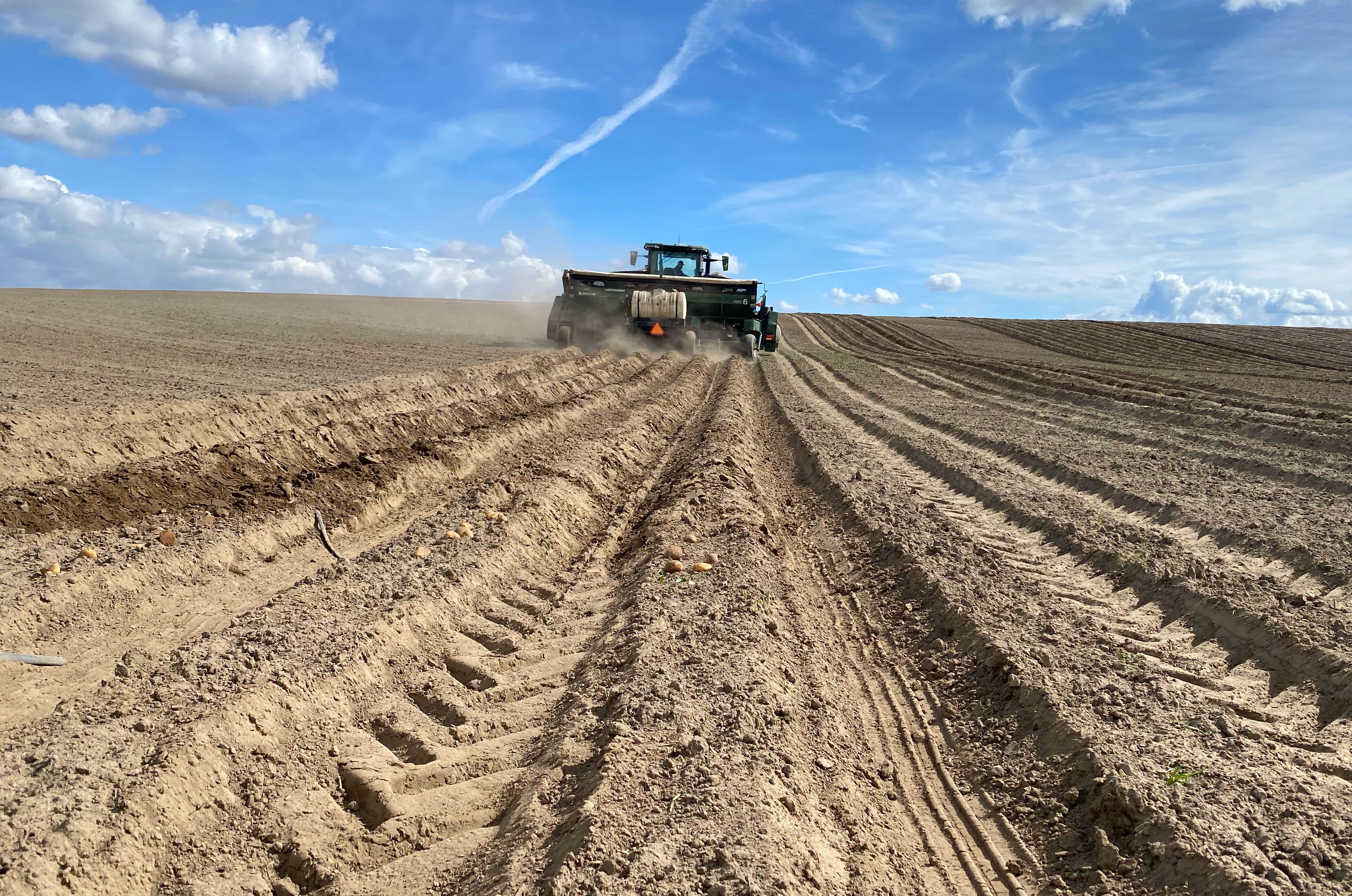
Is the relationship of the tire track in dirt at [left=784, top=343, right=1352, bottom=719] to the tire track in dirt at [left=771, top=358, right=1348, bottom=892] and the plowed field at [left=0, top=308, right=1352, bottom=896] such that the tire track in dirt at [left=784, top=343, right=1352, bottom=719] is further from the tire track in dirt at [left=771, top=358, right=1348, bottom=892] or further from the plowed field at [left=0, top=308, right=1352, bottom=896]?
the tire track in dirt at [left=771, top=358, right=1348, bottom=892]

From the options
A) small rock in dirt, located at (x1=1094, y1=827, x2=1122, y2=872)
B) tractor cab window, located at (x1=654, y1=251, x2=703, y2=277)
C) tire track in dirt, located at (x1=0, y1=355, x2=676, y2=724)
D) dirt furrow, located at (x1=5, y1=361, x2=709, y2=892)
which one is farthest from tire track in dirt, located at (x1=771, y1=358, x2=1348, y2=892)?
tractor cab window, located at (x1=654, y1=251, x2=703, y2=277)

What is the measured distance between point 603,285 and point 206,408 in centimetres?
1248

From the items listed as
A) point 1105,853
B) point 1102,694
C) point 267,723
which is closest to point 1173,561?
point 1102,694

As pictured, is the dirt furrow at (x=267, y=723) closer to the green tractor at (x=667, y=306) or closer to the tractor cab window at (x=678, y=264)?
the green tractor at (x=667, y=306)

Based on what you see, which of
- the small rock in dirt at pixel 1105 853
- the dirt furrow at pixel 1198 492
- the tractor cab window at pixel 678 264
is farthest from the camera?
the tractor cab window at pixel 678 264

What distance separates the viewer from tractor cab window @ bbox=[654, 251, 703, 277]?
2308cm

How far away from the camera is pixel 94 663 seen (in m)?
4.32

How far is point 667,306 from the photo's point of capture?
21.1 meters

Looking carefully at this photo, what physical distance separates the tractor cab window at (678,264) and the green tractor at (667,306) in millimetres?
21

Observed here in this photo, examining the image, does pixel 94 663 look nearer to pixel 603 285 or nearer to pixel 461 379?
pixel 461 379

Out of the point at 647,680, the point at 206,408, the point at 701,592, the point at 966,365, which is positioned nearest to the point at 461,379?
the point at 206,408

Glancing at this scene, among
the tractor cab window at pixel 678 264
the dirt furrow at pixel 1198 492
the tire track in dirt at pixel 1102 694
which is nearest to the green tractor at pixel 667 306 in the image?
the tractor cab window at pixel 678 264

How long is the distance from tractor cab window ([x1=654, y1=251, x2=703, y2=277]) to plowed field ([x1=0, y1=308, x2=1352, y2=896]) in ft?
46.8

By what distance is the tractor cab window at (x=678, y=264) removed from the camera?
23.1m
